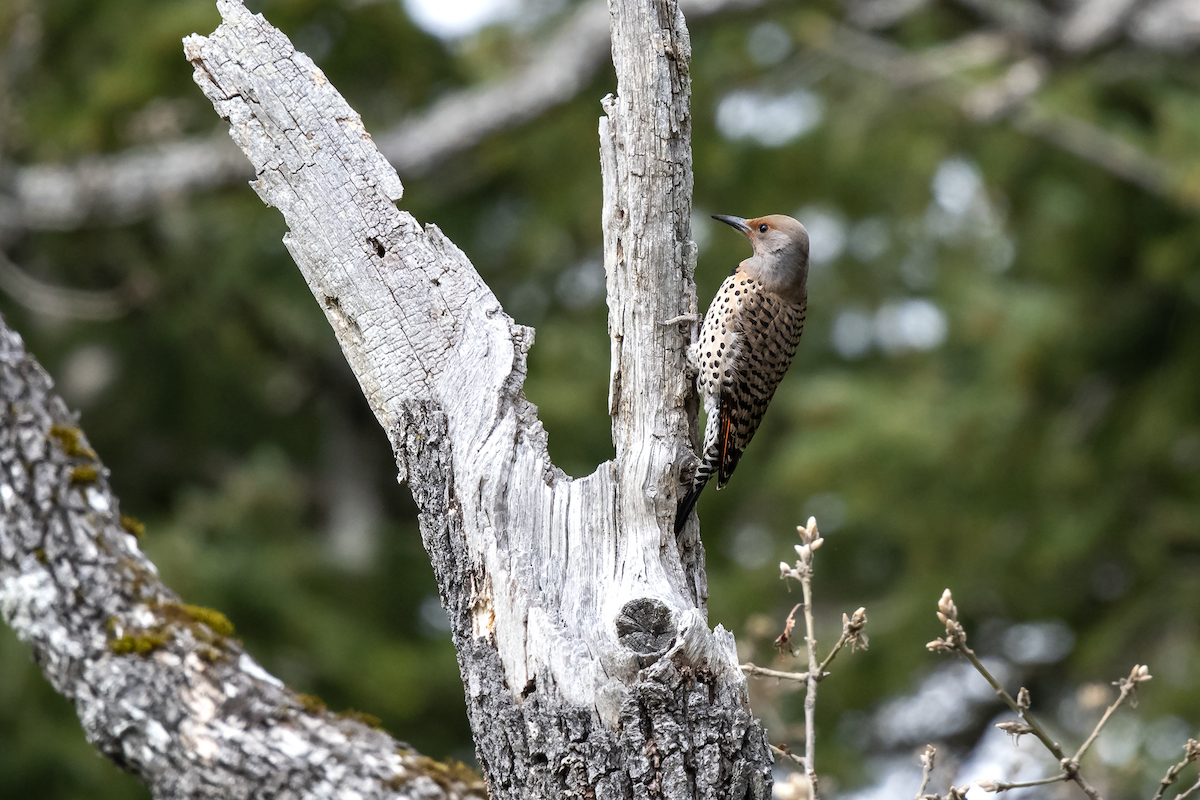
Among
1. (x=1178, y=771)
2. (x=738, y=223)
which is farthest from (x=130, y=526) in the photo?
(x=1178, y=771)

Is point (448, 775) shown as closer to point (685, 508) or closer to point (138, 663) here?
point (138, 663)

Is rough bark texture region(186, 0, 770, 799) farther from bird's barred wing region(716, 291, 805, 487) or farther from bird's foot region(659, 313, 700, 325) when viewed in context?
bird's barred wing region(716, 291, 805, 487)

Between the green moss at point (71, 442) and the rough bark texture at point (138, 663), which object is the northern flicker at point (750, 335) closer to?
the rough bark texture at point (138, 663)

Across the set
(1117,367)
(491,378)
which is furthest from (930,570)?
(491,378)

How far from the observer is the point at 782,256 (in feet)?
13.9

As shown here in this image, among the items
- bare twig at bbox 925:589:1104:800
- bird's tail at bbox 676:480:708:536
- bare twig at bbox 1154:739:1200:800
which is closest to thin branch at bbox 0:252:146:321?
bird's tail at bbox 676:480:708:536

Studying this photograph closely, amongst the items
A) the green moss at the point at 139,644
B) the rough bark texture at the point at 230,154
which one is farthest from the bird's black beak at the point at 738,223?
the rough bark texture at the point at 230,154

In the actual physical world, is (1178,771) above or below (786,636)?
below

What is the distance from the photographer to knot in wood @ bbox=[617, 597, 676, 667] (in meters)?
2.55

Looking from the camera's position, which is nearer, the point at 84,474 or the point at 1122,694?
the point at 1122,694

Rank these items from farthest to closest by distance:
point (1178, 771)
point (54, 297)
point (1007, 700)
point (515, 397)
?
point (54, 297), point (515, 397), point (1007, 700), point (1178, 771)

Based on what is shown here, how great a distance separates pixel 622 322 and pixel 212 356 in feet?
26.2

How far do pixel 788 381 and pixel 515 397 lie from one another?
921 cm

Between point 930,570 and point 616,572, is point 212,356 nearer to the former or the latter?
point 930,570
